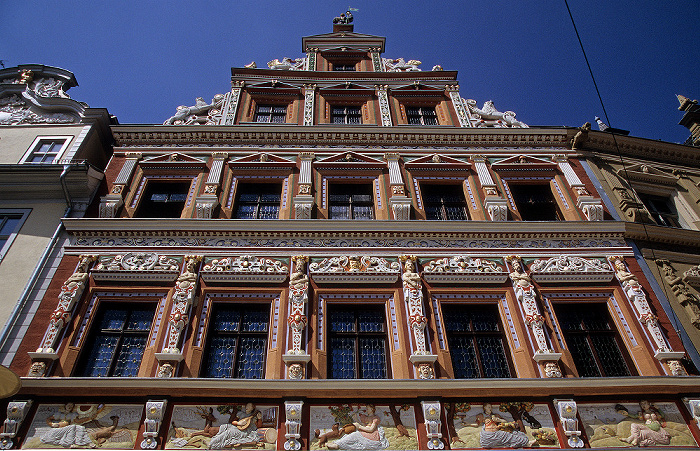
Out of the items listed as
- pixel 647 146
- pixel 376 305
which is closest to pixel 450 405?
pixel 376 305

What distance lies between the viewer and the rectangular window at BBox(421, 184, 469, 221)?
16.5m

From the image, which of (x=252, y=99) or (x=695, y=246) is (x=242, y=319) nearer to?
(x=252, y=99)

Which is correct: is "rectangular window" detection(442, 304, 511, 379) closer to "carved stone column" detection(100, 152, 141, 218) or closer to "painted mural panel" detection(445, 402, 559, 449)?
"painted mural panel" detection(445, 402, 559, 449)

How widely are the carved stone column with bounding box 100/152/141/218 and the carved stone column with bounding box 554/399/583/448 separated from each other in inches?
487

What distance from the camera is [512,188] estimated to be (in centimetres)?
1756

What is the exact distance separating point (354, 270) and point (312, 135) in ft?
20.2

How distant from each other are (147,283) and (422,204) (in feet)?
26.1

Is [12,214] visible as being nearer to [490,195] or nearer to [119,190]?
[119,190]

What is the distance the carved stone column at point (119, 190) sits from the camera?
15.4 m

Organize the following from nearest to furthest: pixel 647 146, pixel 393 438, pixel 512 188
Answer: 1. pixel 393 438
2. pixel 512 188
3. pixel 647 146

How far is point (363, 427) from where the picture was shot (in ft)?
36.0

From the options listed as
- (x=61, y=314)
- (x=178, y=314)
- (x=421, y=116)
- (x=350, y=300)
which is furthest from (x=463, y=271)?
(x=61, y=314)

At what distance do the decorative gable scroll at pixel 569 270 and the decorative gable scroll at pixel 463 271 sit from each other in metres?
0.97

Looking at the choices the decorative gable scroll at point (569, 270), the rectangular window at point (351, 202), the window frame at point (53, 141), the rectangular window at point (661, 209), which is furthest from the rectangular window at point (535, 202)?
the window frame at point (53, 141)
